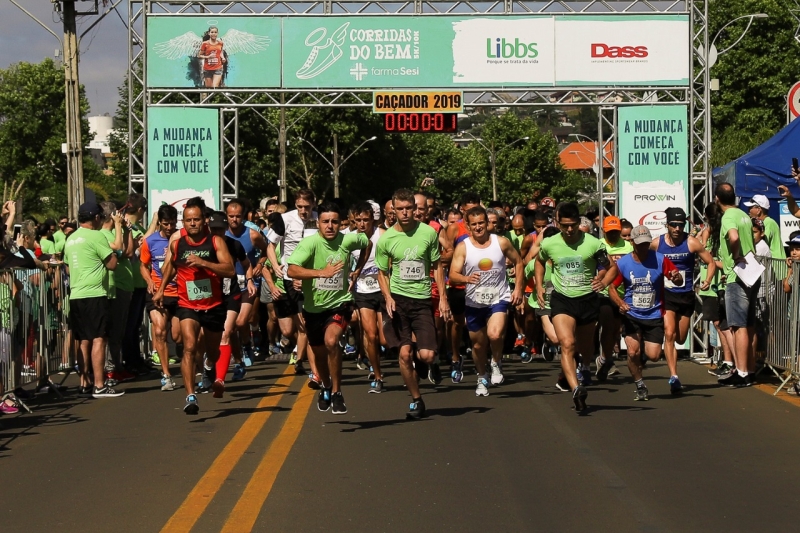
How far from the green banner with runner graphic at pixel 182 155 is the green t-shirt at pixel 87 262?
250 inches

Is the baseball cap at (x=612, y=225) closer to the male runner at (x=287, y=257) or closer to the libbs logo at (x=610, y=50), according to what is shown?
the male runner at (x=287, y=257)

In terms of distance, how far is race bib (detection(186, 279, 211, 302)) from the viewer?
11648 millimetres

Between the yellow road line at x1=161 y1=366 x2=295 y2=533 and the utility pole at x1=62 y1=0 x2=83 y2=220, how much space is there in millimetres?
17913

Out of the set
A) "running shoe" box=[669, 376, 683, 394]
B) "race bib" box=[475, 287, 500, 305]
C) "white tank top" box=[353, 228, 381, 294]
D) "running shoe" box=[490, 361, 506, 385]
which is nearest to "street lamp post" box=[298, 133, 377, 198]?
"running shoe" box=[490, 361, 506, 385]

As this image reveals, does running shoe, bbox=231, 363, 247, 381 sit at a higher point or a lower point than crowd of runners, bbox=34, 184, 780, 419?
lower

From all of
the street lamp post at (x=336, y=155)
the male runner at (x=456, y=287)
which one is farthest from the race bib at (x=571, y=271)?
the street lamp post at (x=336, y=155)

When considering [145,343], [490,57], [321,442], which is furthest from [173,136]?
[321,442]

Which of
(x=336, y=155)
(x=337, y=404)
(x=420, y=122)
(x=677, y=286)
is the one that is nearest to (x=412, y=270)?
(x=337, y=404)

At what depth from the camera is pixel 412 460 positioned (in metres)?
8.97

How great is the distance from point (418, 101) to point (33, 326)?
27.6 feet

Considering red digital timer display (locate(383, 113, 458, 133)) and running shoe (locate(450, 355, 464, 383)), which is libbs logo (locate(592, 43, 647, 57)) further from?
running shoe (locate(450, 355, 464, 383))

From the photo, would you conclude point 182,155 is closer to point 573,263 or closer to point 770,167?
point 770,167

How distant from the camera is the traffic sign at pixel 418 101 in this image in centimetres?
2011

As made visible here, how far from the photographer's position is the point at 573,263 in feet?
40.3
